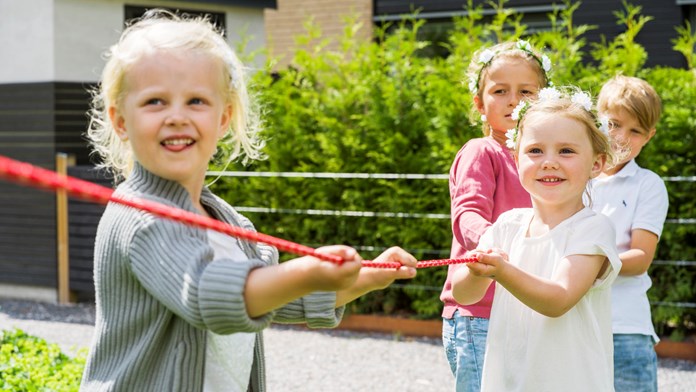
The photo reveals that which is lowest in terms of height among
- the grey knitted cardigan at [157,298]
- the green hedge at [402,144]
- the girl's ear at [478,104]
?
the grey knitted cardigan at [157,298]

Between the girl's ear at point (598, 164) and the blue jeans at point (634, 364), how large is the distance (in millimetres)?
1097

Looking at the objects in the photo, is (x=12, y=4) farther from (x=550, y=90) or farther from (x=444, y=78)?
(x=550, y=90)

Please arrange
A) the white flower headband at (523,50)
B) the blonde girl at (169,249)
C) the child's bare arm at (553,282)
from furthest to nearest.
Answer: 1. the white flower headband at (523,50)
2. the child's bare arm at (553,282)
3. the blonde girl at (169,249)

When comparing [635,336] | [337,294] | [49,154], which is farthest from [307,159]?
[337,294]

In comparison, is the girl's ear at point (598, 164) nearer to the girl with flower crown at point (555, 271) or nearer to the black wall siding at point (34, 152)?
the girl with flower crown at point (555, 271)

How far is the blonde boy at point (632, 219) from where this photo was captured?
151 inches

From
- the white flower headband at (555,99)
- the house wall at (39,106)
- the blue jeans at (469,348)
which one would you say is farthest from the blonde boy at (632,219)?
the house wall at (39,106)

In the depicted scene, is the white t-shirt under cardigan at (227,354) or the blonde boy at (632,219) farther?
the blonde boy at (632,219)

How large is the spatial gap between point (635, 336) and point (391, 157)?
16.0ft

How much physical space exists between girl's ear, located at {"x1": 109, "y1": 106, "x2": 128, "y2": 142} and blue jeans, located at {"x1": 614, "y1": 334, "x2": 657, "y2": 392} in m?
2.34

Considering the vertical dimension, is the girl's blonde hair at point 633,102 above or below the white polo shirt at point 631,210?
above

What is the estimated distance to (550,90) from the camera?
3.10 m

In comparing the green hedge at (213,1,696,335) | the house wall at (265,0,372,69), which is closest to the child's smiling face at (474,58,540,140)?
the green hedge at (213,1,696,335)

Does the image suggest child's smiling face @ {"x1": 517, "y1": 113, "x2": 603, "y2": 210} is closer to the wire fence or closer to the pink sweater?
the pink sweater
